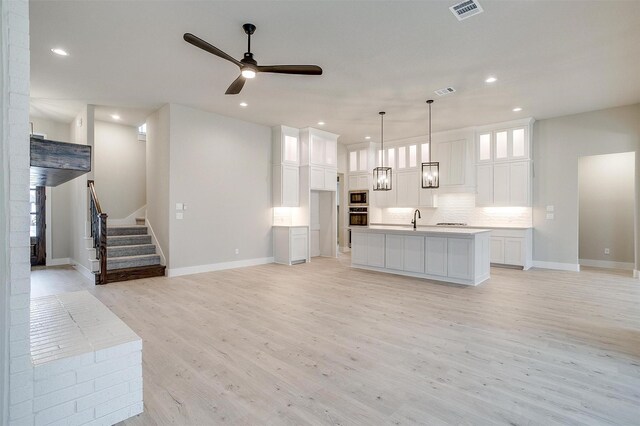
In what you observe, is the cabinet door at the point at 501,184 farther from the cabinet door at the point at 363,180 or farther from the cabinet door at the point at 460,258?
the cabinet door at the point at 363,180

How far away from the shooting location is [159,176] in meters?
6.52

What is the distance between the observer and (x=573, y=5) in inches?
124

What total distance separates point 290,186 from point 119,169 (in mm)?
4333

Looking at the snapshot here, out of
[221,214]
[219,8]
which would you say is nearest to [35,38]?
[219,8]

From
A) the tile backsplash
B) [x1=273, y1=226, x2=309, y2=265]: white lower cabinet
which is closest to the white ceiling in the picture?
the tile backsplash

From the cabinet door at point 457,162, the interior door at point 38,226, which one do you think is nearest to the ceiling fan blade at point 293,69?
the cabinet door at point 457,162

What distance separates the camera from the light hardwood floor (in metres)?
2.04

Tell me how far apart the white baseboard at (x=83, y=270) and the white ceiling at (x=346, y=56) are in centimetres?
329

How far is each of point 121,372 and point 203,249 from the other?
4829 mm

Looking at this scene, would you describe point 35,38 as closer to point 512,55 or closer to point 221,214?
point 221,214

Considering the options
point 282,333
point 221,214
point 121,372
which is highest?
point 221,214

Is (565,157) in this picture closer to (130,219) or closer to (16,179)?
(16,179)

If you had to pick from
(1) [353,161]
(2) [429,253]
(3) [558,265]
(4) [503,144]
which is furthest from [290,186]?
(3) [558,265]

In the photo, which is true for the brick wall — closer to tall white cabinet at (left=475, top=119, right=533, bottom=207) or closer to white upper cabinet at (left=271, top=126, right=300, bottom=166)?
white upper cabinet at (left=271, top=126, right=300, bottom=166)
